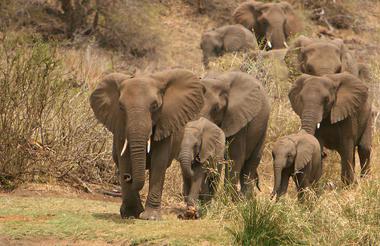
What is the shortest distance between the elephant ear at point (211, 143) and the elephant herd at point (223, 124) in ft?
0.04

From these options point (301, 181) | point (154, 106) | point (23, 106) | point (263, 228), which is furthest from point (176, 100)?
point (23, 106)

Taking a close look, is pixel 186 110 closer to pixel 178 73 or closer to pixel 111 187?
A: pixel 178 73

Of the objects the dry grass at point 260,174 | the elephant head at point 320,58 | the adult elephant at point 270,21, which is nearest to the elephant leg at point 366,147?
the dry grass at point 260,174

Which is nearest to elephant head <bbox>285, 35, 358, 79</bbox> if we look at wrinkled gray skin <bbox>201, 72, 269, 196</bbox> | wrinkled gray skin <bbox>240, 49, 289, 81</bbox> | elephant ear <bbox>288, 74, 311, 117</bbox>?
wrinkled gray skin <bbox>240, 49, 289, 81</bbox>

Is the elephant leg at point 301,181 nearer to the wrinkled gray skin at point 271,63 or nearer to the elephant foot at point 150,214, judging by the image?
the elephant foot at point 150,214

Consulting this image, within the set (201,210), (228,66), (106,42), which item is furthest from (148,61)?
(201,210)

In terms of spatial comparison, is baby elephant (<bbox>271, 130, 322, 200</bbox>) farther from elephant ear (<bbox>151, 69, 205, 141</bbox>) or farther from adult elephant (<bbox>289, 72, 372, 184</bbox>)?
elephant ear (<bbox>151, 69, 205, 141</bbox>)

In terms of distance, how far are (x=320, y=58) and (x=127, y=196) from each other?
21.0 feet

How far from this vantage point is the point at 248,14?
2138cm

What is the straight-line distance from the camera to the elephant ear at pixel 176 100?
737 cm

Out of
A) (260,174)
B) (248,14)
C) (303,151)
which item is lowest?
(260,174)

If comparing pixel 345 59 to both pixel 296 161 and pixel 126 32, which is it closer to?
pixel 296 161

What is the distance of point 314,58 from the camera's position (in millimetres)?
12836

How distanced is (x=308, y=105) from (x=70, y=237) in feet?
A: 16.0
